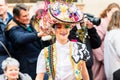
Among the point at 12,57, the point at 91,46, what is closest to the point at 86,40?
the point at 91,46

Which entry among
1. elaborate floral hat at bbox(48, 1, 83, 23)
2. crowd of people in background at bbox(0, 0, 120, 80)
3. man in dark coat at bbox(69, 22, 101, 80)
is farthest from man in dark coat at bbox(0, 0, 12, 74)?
elaborate floral hat at bbox(48, 1, 83, 23)

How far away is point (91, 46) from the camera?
194 inches

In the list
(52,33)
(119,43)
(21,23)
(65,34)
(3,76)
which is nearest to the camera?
(65,34)

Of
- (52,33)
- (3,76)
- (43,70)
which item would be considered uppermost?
(52,33)

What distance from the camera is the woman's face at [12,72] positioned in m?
4.18

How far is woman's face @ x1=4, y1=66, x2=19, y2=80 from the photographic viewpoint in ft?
13.7

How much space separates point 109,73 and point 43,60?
182 centimetres

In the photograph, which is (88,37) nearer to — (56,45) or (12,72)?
(12,72)

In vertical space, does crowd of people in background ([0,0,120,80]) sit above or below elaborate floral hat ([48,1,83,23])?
below

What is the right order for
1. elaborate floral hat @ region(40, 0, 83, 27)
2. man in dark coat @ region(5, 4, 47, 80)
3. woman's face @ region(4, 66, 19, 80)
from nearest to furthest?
elaborate floral hat @ region(40, 0, 83, 27) → woman's face @ region(4, 66, 19, 80) → man in dark coat @ region(5, 4, 47, 80)

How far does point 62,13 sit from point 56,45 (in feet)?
0.90

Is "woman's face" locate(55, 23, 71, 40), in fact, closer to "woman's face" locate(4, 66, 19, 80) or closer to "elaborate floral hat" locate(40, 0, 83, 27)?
"elaborate floral hat" locate(40, 0, 83, 27)

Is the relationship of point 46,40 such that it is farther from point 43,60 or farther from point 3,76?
point 43,60

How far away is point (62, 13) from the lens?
3.54 meters
